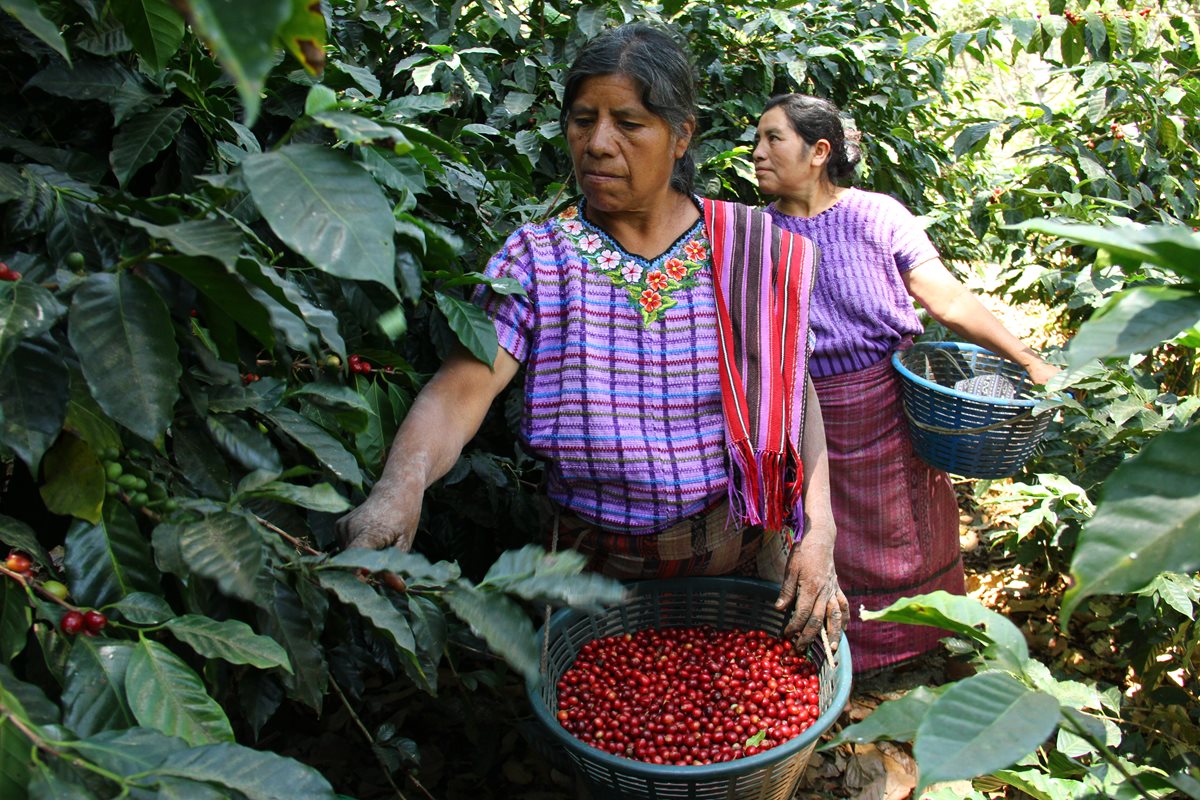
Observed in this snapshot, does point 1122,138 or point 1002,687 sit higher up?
point 1002,687

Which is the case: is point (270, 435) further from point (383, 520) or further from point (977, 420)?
point (977, 420)

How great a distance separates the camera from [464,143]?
264 centimetres

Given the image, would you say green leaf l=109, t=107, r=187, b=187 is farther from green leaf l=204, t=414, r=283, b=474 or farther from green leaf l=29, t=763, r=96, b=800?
green leaf l=29, t=763, r=96, b=800

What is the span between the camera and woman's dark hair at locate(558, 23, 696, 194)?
208cm

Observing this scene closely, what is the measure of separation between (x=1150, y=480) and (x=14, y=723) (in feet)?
3.11

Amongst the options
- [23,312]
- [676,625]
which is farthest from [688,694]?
[23,312]

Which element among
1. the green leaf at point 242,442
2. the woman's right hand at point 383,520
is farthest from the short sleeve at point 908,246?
the green leaf at point 242,442

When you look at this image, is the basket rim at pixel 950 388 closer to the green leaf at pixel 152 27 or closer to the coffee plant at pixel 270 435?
the coffee plant at pixel 270 435

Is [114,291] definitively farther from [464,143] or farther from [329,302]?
[464,143]

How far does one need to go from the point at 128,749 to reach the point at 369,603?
1.04 ft

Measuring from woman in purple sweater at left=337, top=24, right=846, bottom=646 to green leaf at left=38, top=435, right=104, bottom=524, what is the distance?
0.88 meters

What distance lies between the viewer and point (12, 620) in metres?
1.04

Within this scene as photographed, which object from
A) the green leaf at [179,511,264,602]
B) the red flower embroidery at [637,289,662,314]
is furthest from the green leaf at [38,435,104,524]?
the red flower embroidery at [637,289,662,314]

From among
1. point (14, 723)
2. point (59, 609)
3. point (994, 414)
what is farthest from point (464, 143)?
point (14, 723)
